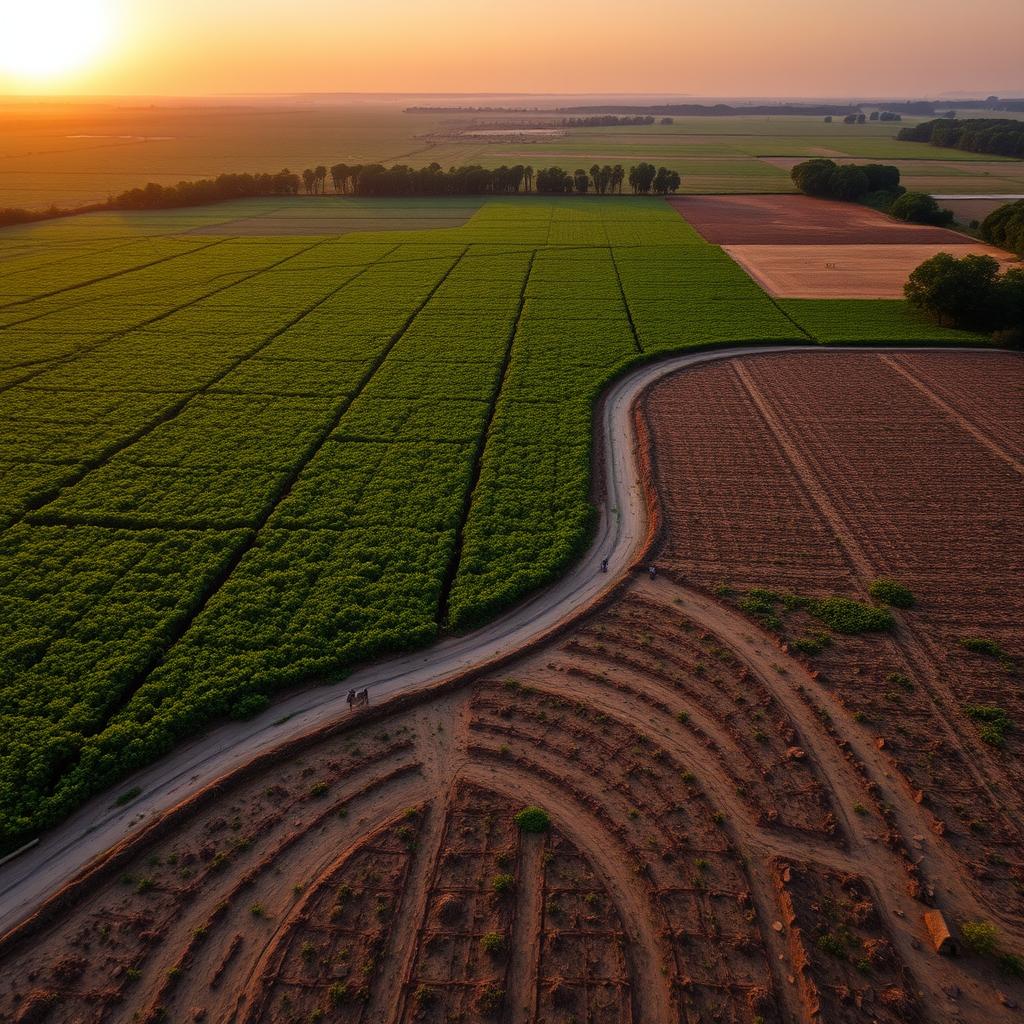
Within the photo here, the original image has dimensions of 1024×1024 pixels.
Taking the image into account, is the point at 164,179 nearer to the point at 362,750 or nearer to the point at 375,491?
the point at 375,491

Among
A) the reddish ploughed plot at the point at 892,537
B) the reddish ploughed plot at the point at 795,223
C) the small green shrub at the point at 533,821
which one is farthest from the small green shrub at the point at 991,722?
the reddish ploughed plot at the point at 795,223

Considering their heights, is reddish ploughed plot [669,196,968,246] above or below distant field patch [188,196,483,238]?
below

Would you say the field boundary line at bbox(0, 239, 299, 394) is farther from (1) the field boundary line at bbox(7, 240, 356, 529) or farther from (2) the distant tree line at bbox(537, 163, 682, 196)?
(2) the distant tree line at bbox(537, 163, 682, 196)

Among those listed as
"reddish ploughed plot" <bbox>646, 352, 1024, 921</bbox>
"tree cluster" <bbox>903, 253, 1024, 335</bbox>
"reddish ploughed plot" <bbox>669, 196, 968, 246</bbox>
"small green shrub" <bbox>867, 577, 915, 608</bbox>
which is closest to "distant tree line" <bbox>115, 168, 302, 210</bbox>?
"reddish ploughed plot" <bbox>669, 196, 968, 246</bbox>

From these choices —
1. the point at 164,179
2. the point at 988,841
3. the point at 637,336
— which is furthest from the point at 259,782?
the point at 164,179

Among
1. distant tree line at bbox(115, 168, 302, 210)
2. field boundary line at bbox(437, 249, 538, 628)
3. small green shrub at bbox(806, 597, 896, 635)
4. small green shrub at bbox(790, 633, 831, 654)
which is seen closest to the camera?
small green shrub at bbox(790, 633, 831, 654)

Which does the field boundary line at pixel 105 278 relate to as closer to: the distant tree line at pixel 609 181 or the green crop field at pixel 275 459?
the green crop field at pixel 275 459
